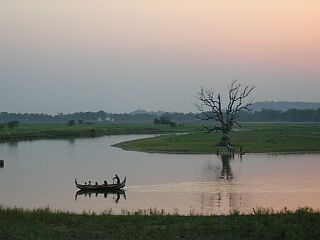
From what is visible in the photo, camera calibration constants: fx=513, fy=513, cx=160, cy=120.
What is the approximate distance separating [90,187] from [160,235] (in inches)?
819

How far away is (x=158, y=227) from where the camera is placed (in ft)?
50.7

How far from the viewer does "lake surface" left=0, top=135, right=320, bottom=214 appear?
27609mm

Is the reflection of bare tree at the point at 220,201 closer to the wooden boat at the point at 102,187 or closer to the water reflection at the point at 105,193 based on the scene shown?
the water reflection at the point at 105,193

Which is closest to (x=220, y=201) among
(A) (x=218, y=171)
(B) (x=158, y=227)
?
(B) (x=158, y=227)

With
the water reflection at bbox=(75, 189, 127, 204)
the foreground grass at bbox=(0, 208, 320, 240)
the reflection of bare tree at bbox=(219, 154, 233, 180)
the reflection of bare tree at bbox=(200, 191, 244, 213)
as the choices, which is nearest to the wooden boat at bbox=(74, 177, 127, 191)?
the water reflection at bbox=(75, 189, 127, 204)

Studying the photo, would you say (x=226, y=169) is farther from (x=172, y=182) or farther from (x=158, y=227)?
(x=158, y=227)

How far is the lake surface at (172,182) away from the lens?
2761 cm

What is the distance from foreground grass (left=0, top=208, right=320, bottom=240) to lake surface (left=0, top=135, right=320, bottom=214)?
25.1ft

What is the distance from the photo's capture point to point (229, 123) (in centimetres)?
7500

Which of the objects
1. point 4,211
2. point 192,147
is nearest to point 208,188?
point 4,211

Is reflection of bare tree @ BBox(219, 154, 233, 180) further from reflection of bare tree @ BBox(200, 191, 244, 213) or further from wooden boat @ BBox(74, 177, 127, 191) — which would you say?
wooden boat @ BBox(74, 177, 127, 191)

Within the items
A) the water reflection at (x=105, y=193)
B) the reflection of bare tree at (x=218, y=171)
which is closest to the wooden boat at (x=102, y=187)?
the water reflection at (x=105, y=193)

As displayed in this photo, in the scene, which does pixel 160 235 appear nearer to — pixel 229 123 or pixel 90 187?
pixel 90 187

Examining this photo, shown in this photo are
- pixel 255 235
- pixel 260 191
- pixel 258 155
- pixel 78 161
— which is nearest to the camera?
pixel 255 235
